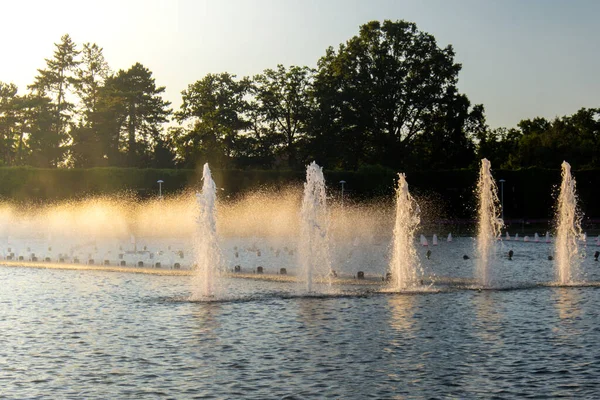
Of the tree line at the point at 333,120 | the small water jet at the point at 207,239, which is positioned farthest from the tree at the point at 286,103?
the small water jet at the point at 207,239

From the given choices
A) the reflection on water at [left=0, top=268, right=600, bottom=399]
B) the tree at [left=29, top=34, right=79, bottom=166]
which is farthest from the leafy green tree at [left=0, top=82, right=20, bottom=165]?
the reflection on water at [left=0, top=268, right=600, bottom=399]

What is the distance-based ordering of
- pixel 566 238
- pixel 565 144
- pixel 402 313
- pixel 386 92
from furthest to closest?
pixel 565 144, pixel 386 92, pixel 566 238, pixel 402 313

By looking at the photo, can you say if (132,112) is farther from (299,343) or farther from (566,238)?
Answer: (299,343)

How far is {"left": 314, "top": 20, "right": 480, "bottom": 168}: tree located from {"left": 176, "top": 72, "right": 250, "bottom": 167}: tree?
7.74 metres

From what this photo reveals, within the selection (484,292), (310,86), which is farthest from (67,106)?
(484,292)

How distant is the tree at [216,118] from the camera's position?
7988 centimetres

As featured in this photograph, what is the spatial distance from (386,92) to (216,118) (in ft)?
49.9

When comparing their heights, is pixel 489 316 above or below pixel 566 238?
below

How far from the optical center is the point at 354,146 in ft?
253

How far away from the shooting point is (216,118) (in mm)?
80000

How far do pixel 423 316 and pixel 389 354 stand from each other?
435 centimetres

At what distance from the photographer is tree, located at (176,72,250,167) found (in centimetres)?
7988

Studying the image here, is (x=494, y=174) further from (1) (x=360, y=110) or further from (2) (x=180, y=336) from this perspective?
(2) (x=180, y=336)

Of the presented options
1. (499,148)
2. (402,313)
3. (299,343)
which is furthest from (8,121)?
(299,343)
